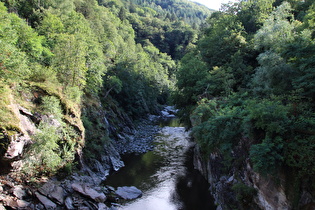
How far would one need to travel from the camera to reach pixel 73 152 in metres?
18.1

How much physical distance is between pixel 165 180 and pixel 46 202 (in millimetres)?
10798

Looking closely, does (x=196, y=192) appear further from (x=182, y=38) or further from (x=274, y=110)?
(x=182, y=38)

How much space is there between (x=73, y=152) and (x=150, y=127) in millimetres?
26734

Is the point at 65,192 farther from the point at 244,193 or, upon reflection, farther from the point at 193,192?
the point at 244,193

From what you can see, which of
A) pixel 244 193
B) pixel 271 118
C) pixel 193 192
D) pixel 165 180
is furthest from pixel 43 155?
pixel 271 118

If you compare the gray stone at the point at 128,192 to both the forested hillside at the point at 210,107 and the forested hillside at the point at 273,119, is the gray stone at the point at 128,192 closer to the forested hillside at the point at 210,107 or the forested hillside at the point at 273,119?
the forested hillside at the point at 210,107

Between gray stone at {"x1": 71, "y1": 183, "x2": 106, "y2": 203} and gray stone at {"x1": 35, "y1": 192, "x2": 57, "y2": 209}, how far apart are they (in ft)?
7.11

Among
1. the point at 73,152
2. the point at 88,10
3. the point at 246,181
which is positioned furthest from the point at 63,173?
the point at 88,10

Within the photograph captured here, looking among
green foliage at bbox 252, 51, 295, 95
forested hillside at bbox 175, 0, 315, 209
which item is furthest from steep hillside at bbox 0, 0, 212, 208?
green foliage at bbox 252, 51, 295, 95

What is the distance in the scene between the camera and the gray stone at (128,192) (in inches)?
686

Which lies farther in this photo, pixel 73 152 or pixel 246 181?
pixel 73 152

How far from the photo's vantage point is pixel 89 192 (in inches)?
622

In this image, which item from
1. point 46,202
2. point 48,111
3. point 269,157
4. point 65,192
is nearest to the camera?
point 269,157

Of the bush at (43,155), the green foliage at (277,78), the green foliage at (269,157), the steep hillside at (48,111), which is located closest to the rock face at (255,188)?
the green foliage at (269,157)
